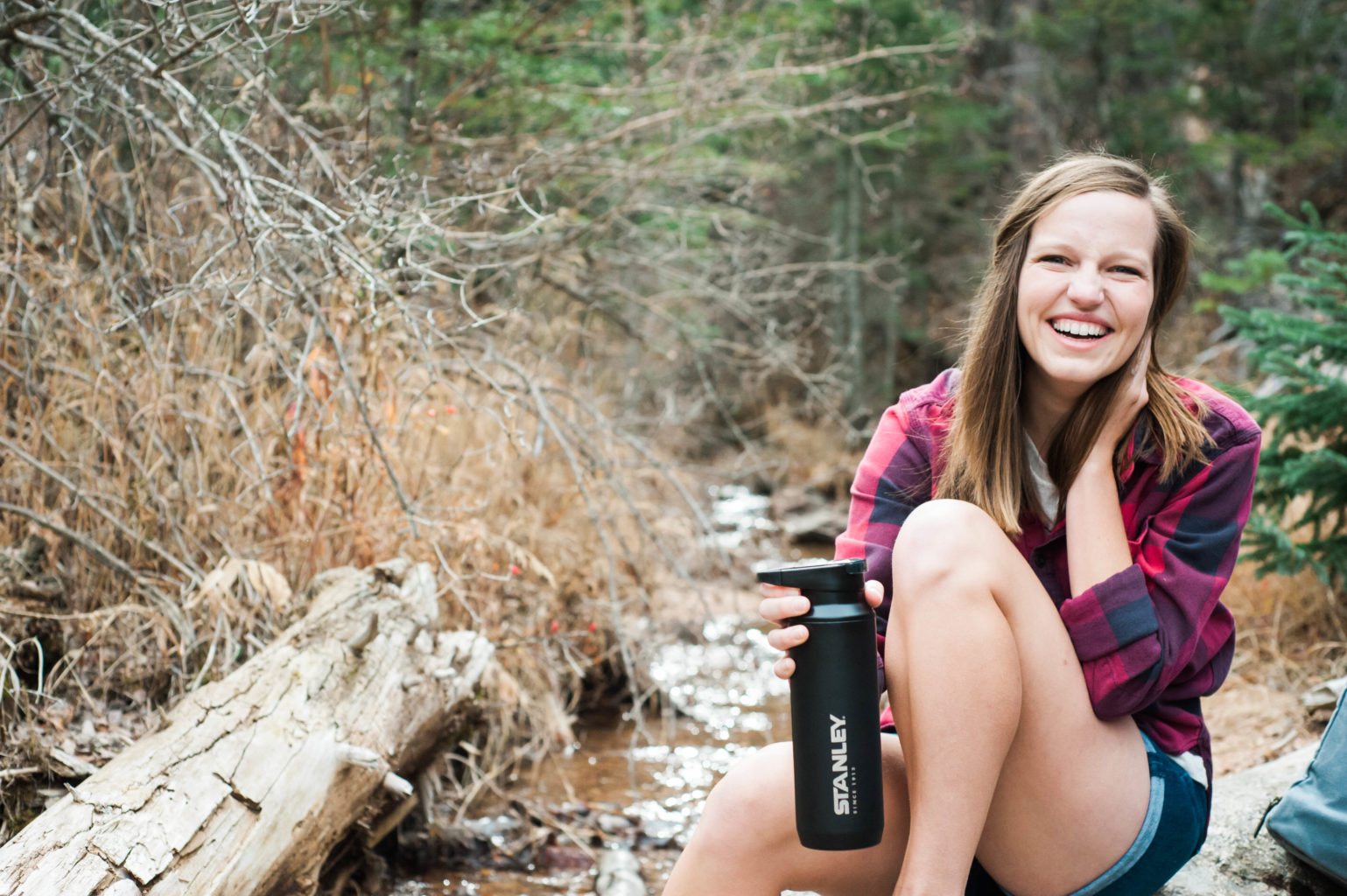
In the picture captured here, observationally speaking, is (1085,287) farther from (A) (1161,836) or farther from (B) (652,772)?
(B) (652,772)

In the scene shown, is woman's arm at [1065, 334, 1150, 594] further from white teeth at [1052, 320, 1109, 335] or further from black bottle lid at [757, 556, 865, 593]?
black bottle lid at [757, 556, 865, 593]

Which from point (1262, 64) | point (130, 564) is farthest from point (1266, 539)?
point (1262, 64)

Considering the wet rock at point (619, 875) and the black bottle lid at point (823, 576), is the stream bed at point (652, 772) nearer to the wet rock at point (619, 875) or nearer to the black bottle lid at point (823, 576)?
the wet rock at point (619, 875)

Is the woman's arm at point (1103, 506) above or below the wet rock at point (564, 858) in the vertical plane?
above

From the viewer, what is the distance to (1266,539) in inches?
141

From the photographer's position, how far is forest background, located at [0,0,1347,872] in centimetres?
270

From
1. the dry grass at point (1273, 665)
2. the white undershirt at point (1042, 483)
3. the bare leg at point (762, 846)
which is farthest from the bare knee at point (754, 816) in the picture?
the dry grass at point (1273, 665)

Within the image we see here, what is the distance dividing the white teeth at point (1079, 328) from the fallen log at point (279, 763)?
1.51 meters

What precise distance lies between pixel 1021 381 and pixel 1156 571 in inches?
16.1

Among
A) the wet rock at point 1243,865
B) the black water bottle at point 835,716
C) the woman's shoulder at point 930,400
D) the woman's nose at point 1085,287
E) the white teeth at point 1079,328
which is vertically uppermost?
the woman's nose at point 1085,287

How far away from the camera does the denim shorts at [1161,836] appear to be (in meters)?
1.74

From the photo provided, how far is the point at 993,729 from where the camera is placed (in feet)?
5.37

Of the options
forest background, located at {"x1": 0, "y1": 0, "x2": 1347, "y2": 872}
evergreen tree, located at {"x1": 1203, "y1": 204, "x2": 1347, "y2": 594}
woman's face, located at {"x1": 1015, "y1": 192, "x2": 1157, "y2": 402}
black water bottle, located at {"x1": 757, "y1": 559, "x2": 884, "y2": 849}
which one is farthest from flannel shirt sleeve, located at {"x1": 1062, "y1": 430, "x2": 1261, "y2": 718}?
evergreen tree, located at {"x1": 1203, "y1": 204, "x2": 1347, "y2": 594}

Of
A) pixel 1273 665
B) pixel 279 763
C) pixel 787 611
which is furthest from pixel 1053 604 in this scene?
pixel 1273 665
